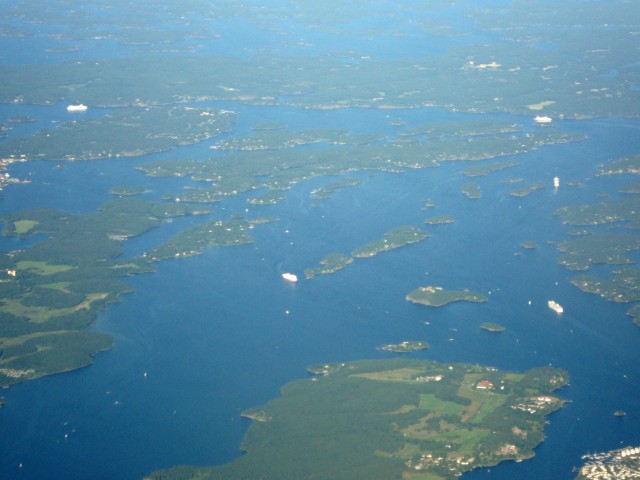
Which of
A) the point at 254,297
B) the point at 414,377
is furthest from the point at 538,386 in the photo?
the point at 254,297

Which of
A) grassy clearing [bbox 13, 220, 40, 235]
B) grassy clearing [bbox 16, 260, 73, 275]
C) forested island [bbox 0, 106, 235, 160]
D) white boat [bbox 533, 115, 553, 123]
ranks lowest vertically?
grassy clearing [bbox 16, 260, 73, 275]

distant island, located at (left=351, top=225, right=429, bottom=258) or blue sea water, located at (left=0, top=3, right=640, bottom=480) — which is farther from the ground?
distant island, located at (left=351, top=225, right=429, bottom=258)

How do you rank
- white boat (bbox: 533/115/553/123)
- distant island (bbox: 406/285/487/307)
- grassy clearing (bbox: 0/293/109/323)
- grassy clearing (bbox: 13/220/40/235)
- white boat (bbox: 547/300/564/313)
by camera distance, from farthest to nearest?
1. white boat (bbox: 533/115/553/123)
2. grassy clearing (bbox: 13/220/40/235)
3. distant island (bbox: 406/285/487/307)
4. white boat (bbox: 547/300/564/313)
5. grassy clearing (bbox: 0/293/109/323)

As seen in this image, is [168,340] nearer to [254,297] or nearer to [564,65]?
[254,297]

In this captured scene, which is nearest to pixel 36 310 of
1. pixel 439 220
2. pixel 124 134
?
pixel 439 220

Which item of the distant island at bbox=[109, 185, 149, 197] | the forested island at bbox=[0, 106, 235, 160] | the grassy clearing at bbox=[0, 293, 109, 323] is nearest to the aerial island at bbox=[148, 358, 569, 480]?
the grassy clearing at bbox=[0, 293, 109, 323]

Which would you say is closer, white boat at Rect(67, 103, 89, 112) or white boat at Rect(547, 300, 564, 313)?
white boat at Rect(547, 300, 564, 313)

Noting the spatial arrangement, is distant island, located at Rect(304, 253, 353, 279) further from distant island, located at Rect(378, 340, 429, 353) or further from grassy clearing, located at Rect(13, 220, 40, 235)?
grassy clearing, located at Rect(13, 220, 40, 235)
